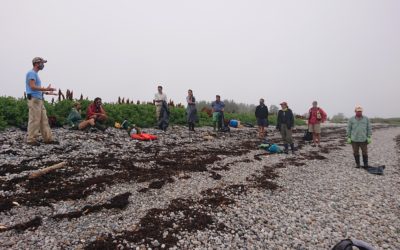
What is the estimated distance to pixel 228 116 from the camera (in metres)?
34.8

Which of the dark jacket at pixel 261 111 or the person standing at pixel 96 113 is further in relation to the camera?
the dark jacket at pixel 261 111

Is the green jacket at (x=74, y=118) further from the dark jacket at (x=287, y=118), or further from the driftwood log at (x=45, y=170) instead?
the dark jacket at (x=287, y=118)

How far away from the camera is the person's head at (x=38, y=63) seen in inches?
451

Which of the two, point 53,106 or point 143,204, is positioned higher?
point 53,106

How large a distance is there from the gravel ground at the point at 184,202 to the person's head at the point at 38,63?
3542mm

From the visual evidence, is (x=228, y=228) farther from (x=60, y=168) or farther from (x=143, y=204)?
(x=60, y=168)

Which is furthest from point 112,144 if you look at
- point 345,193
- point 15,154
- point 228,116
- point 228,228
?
point 228,116

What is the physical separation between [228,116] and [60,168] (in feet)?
87.3

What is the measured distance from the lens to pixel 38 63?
11555 mm

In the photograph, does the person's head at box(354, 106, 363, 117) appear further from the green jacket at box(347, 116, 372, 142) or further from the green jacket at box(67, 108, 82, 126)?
the green jacket at box(67, 108, 82, 126)

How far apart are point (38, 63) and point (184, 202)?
28.9 feet

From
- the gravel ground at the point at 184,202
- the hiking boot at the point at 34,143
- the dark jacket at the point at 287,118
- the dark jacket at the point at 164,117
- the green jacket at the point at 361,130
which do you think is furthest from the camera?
the dark jacket at the point at 164,117

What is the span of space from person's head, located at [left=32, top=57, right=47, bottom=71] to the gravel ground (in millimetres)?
3542

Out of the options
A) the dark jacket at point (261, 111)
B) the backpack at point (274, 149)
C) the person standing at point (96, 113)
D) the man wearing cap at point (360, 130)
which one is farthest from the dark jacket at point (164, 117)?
the man wearing cap at point (360, 130)
